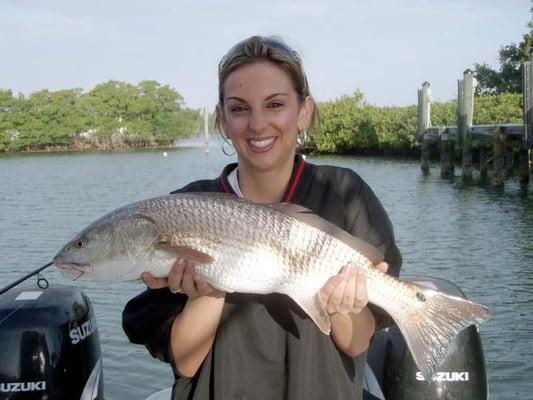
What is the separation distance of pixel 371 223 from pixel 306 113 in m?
0.64

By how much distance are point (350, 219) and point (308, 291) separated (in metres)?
0.40

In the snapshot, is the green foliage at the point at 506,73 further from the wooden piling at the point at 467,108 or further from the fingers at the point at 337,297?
the fingers at the point at 337,297

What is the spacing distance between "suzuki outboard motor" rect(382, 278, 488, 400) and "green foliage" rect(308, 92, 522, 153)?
38710 mm

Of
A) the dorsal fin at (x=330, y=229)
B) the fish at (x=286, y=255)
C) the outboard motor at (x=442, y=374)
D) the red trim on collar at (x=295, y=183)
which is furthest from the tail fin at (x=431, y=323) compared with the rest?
the outboard motor at (x=442, y=374)

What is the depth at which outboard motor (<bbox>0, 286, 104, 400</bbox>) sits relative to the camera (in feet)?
13.6

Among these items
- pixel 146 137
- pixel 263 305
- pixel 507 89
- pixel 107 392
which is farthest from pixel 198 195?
pixel 146 137

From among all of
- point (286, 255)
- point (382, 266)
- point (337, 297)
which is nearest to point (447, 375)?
point (382, 266)

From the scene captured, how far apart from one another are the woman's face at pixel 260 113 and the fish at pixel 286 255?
0.22m

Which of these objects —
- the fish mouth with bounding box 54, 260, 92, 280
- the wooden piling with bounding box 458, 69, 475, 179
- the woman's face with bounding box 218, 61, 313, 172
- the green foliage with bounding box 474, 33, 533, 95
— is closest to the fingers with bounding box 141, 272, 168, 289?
the fish mouth with bounding box 54, 260, 92, 280

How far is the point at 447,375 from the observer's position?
426 centimetres

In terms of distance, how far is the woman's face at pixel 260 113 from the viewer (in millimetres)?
2912

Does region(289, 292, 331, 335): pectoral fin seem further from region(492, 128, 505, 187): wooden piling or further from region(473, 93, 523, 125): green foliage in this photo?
region(473, 93, 523, 125): green foliage

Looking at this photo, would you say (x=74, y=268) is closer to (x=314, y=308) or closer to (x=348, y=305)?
(x=314, y=308)

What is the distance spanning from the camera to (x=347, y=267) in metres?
2.87
